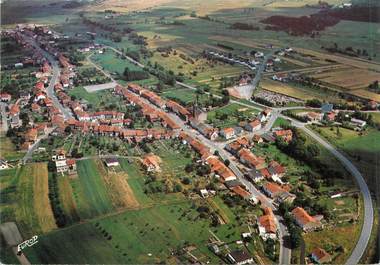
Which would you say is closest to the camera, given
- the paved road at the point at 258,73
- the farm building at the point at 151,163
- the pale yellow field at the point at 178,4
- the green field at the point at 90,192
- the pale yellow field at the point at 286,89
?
the green field at the point at 90,192

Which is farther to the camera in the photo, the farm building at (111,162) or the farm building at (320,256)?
the farm building at (111,162)

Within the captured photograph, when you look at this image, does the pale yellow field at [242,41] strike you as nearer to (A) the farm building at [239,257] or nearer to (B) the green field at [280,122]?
(B) the green field at [280,122]

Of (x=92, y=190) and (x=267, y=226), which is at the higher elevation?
(x=92, y=190)

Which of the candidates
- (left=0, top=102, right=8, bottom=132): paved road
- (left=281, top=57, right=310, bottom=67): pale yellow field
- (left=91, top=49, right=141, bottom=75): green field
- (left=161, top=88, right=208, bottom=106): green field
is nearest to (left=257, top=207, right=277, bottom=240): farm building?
(left=161, top=88, right=208, bottom=106): green field

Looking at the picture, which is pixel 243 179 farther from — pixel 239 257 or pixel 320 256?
pixel 320 256

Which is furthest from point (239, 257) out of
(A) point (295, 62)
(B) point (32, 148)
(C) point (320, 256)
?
(A) point (295, 62)

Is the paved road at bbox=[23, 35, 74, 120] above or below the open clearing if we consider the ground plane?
above

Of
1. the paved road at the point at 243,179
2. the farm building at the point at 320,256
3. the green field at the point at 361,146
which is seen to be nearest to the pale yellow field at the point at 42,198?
the paved road at the point at 243,179

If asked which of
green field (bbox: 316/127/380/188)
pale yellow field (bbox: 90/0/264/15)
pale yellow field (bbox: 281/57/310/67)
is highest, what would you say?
pale yellow field (bbox: 90/0/264/15)

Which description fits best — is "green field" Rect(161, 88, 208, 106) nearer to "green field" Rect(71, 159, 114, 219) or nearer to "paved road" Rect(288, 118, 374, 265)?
"paved road" Rect(288, 118, 374, 265)

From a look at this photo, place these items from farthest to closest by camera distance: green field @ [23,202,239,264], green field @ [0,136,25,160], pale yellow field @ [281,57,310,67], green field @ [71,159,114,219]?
pale yellow field @ [281,57,310,67] → green field @ [0,136,25,160] → green field @ [71,159,114,219] → green field @ [23,202,239,264]
